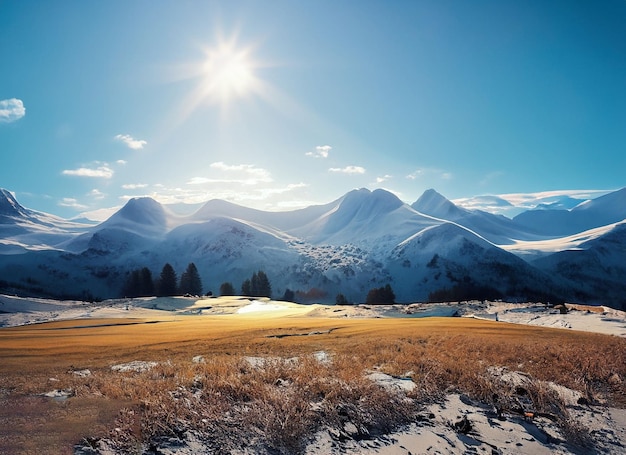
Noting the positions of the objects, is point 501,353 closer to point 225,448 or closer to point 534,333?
point 534,333

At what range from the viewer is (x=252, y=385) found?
559 centimetres

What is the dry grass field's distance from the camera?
4121mm

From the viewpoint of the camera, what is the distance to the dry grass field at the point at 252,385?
4.12m

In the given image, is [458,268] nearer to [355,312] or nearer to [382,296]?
[382,296]

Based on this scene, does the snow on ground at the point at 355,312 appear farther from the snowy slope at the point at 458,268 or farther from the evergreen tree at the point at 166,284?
the snowy slope at the point at 458,268

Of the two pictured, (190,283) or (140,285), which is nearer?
(140,285)

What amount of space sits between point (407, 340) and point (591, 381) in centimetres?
479

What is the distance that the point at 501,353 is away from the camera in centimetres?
852

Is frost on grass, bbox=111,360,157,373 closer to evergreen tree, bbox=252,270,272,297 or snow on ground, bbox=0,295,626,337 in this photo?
snow on ground, bbox=0,295,626,337

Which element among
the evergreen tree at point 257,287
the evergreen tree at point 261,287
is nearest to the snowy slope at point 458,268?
the evergreen tree at point 261,287

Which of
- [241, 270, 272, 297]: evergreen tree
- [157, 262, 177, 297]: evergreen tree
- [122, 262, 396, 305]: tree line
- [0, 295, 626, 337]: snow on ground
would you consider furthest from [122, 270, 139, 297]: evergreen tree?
[0, 295, 626, 337]: snow on ground

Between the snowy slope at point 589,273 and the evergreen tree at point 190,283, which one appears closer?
the evergreen tree at point 190,283

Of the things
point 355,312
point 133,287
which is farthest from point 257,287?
point 355,312

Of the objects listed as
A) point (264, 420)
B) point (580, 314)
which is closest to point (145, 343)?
point (264, 420)
